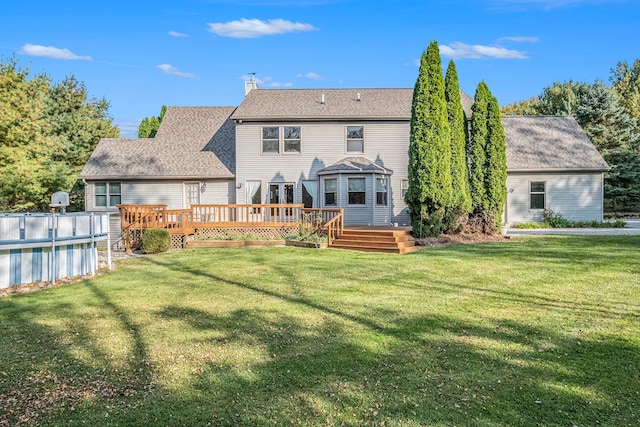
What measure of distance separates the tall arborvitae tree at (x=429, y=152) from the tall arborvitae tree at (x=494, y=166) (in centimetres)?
213

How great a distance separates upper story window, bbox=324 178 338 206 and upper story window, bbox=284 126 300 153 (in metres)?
2.22

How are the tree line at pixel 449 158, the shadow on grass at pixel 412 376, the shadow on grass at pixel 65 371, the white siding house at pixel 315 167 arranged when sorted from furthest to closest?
the white siding house at pixel 315 167
the tree line at pixel 449 158
the shadow on grass at pixel 65 371
the shadow on grass at pixel 412 376

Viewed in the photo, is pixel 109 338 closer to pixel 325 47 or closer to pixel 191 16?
pixel 191 16

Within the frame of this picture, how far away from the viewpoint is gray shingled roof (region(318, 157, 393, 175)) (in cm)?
1880

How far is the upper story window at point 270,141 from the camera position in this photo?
20.5 m

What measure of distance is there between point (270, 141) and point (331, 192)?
3.75 metres

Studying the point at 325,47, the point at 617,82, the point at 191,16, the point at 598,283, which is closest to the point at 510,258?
the point at 598,283

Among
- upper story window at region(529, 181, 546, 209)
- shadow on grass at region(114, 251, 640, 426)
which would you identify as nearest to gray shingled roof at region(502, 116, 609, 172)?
upper story window at region(529, 181, 546, 209)

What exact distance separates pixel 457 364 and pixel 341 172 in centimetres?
1485

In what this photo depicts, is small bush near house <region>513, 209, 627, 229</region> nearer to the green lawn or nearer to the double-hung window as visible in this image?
the double-hung window

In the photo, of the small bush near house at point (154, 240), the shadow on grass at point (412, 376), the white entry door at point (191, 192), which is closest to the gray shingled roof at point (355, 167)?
the white entry door at point (191, 192)

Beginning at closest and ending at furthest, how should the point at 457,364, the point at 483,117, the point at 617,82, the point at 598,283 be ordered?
the point at 457,364 → the point at 598,283 → the point at 483,117 → the point at 617,82

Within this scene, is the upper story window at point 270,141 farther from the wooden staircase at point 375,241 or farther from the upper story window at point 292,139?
the wooden staircase at point 375,241

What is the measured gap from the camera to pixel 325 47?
21.0 m
